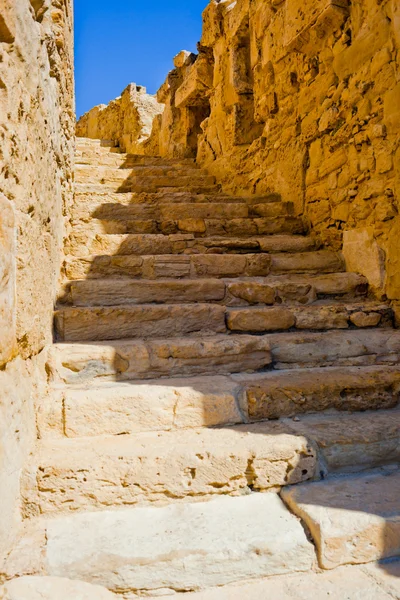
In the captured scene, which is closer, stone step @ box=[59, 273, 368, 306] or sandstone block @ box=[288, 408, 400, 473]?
sandstone block @ box=[288, 408, 400, 473]

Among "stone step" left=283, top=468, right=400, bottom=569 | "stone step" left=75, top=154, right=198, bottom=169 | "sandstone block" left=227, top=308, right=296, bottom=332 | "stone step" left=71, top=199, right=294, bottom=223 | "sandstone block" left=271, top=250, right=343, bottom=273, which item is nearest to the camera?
"stone step" left=283, top=468, right=400, bottom=569

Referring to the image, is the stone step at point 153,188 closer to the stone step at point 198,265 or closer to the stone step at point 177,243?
the stone step at point 177,243

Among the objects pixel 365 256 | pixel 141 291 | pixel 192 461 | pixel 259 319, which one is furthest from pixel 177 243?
pixel 192 461

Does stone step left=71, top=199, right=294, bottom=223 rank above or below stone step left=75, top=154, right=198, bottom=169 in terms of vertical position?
below

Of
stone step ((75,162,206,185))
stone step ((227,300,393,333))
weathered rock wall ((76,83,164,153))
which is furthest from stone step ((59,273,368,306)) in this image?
weathered rock wall ((76,83,164,153))

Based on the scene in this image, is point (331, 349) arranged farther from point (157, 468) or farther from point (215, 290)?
point (157, 468)

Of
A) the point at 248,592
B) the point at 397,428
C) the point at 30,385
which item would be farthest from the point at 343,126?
the point at 248,592

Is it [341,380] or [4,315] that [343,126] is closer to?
[341,380]

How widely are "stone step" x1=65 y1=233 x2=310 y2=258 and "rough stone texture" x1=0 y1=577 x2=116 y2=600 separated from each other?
7.63 feet

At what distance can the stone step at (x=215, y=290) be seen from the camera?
113 inches

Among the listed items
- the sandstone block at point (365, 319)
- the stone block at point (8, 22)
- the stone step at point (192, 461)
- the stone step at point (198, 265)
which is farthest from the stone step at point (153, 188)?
the stone step at point (192, 461)

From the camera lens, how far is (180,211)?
4.30 meters

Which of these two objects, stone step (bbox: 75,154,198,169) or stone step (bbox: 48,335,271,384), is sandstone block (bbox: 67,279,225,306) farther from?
stone step (bbox: 75,154,198,169)

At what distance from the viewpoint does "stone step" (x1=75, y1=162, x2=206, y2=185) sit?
548 cm
